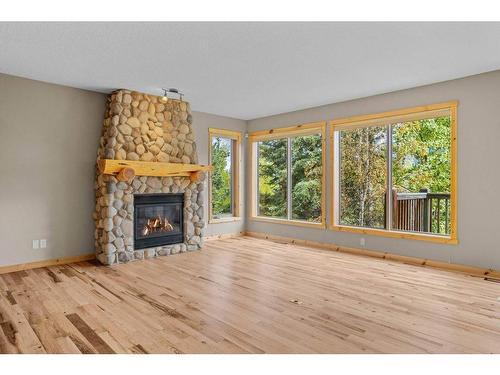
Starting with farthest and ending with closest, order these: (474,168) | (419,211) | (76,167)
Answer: (419,211), (76,167), (474,168)

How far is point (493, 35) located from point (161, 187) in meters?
4.68

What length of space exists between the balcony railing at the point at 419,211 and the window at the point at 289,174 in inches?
49.3

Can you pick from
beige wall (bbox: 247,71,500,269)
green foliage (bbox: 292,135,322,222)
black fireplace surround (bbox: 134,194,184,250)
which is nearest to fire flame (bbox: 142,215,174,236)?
black fireplace surround (bbox: 134,194,184,250)

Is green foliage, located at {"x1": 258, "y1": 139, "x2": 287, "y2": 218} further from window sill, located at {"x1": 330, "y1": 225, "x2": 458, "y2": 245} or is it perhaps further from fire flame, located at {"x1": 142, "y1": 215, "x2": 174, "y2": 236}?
fire flame, located at {"x1": 142, "y1": 215, "x2": 174, "y2": 236}

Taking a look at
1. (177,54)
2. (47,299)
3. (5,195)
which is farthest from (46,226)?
(177,54)

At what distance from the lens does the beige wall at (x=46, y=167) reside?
4391 mm

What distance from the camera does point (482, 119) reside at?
427 centimetres

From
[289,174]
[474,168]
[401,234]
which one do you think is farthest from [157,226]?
[474,168]

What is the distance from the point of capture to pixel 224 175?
7129 millimetres

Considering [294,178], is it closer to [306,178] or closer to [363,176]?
[306,178]

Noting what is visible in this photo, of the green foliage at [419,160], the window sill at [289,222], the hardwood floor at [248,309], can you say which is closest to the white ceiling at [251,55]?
the green foliage at [419,160]

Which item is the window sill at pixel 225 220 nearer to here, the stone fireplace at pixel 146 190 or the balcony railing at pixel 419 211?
the stone fireplace at pixel 146 190

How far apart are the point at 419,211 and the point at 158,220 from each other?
14.4 ft

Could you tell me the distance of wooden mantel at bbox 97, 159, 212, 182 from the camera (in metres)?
4.73
